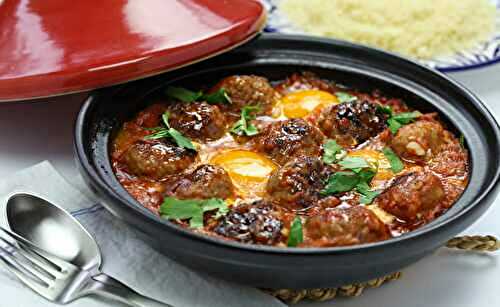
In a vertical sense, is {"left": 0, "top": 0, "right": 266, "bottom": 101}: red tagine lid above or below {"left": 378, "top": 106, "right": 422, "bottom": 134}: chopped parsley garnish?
below

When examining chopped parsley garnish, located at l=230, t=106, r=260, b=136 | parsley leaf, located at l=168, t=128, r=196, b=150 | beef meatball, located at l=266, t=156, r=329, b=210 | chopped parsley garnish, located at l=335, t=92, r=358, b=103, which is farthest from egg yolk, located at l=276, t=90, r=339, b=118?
beef meatball, located at l=266, t=156, r=329, b=210

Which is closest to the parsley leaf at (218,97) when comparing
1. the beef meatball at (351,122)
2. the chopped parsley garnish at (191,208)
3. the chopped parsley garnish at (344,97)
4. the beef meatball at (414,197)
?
the beef meatball at (351,122)

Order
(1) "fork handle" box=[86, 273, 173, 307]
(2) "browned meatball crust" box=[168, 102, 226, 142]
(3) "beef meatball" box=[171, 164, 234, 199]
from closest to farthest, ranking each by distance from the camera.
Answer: (1) "fork handle" box=[86, 273, 173, 307]
(3) "beef meatball" box=[171, 164, 234, 199]
(2) "browned meatball crust" box=[168, 102, 226, 142]

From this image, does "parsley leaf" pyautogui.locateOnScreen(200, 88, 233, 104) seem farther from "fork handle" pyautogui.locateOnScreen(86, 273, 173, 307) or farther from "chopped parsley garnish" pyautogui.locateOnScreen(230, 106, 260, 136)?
"fork handle" pyautogui.locateOnScreen(86, 273, 173, 307)

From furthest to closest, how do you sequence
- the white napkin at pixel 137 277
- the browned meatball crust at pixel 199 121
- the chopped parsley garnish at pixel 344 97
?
the chopped parsley garnish at pixel 344 97 < the browned meatball crust at pixel 199 121 < the white napkin at pixel 137 277

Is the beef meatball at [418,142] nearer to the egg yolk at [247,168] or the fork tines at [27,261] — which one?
the egg yolk at [247,168]

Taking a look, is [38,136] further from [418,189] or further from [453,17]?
[453,17]
